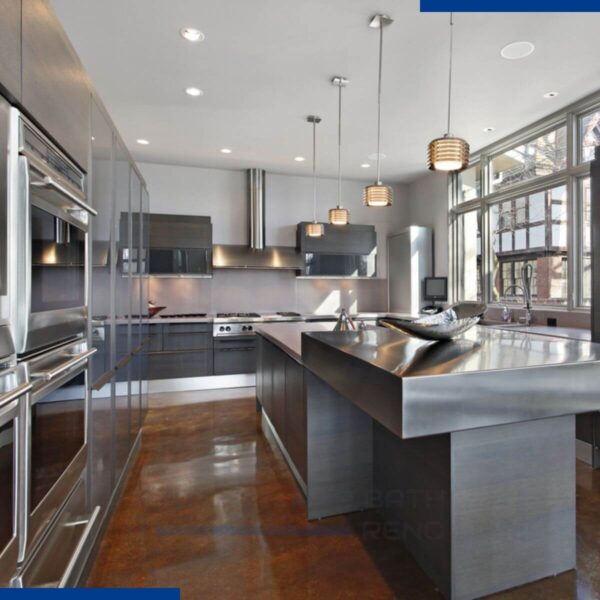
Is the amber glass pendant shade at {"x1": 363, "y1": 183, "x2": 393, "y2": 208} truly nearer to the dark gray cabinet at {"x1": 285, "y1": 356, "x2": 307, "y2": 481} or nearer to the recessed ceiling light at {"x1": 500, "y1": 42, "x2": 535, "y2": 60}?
the recessed ceiling light at {"x1": 500, "y1": 42, "x2": 535, "y2": 60}

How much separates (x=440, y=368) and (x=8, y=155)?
136cm

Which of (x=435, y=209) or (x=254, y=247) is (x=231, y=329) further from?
(x=435, y=209)

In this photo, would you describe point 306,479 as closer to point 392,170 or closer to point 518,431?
point 518,431

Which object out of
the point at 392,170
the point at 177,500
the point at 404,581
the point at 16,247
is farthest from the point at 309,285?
the point at 16,247

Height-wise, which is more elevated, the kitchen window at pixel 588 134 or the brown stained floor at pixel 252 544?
the kitchen window at pixel 588 134

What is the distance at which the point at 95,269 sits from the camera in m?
1.76

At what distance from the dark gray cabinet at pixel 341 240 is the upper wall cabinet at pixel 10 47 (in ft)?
14.7

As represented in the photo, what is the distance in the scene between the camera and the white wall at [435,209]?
5.48 m

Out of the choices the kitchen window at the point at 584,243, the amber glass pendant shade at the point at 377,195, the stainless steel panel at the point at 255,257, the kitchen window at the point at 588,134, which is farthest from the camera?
the stainless steel panel at the point at 255,257

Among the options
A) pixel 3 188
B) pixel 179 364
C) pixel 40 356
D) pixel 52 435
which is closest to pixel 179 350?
pixel 179 364

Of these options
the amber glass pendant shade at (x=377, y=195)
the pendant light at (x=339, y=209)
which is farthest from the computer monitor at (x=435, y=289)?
the amber glass pendant shade at (x=377, y=195)

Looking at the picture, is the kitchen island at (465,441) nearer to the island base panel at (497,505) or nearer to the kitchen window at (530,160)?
the island base panel at (497,505)

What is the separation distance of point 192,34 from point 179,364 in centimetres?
343

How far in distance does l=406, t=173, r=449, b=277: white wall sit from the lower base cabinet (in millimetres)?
3406
